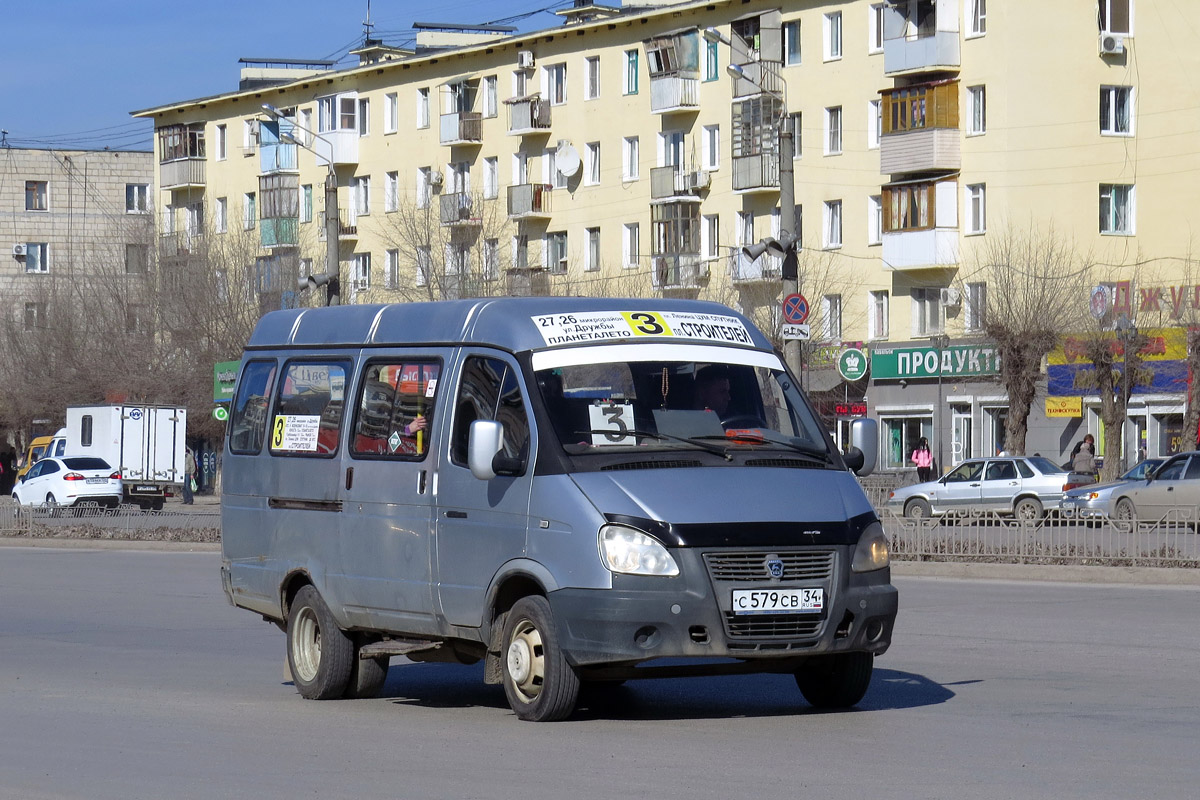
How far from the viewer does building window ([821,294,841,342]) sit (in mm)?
58594

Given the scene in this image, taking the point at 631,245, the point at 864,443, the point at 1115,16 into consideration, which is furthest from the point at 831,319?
the point at 864,443

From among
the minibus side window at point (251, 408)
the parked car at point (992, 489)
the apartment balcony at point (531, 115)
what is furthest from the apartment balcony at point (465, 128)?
the minibus side window at point (251, 408)

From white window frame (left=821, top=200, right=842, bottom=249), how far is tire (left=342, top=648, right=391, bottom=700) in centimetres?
4840

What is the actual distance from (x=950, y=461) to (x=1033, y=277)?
6897mm

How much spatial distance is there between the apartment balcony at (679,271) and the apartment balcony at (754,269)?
3.88ft

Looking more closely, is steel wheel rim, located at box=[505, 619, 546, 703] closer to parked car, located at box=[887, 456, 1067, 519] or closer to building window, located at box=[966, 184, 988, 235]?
parked car, located at box=[887, 456, 1067, 519]

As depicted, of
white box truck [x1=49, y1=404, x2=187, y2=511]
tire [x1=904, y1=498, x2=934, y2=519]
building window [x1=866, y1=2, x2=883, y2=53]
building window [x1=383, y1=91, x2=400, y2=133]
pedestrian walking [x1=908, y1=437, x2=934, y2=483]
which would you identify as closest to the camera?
tire [x1=904, y1=498, x2=934, y2=519]

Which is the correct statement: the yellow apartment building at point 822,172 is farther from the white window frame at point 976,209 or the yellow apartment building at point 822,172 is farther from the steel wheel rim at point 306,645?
the steel wheel rim at point 306,645

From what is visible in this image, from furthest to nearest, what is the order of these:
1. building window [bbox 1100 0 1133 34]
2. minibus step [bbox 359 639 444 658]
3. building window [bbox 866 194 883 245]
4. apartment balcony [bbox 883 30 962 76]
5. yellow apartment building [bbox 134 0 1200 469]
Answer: building window [bbox 866 194 883 245]
apartment balcony [bbox 883 30 962 76]
building window [bbox 1100 0 1133 34]
yellow apartment building [bbox 134 0 1200 469]
minibus step [bbox 359 639 444 658]

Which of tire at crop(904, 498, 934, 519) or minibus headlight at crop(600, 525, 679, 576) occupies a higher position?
minibus headlight at crop(600, 525, 679, 576)

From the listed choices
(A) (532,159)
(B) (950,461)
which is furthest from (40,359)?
(B) (950,461)

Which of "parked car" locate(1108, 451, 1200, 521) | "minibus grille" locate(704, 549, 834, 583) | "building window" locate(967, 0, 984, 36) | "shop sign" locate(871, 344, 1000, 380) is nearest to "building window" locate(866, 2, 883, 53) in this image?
"building window" locate(967, 0, 984, 36)

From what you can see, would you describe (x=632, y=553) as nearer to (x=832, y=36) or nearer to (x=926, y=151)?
(x=926, y=151)

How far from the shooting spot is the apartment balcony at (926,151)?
5447 centimetres
